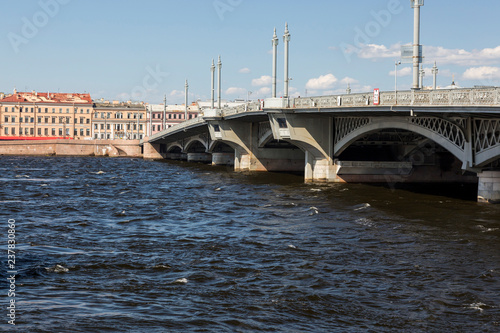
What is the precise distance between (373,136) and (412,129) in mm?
12065

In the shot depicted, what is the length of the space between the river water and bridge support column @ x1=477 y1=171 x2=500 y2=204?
93 cm

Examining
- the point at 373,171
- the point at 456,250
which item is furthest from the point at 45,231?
the point at 373,171

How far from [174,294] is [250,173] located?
156 ft

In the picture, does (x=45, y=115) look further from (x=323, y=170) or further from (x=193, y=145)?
(x=323, y=170)

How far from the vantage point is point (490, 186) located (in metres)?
32.8

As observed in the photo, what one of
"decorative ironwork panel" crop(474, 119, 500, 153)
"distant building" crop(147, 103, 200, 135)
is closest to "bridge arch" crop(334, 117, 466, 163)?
"decorative ironwork panel" crop(474, 119, 500, 153)

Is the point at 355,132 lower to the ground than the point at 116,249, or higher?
higher

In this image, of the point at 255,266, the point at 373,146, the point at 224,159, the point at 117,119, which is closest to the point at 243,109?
the point at 373,146

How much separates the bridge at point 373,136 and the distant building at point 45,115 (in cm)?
7990

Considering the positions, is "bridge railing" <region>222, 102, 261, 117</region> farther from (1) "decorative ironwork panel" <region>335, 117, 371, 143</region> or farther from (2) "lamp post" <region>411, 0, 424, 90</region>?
(2) "lamp post" <region>411, 0, 424, 90</region>

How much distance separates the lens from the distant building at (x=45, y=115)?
Answer: 15175cm

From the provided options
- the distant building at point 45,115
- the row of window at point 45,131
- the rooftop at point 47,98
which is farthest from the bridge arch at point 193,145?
the rooftop at point 47,98

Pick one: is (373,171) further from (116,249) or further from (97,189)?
(116,249)

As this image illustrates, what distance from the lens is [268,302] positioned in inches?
590
